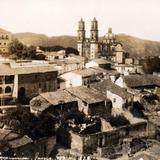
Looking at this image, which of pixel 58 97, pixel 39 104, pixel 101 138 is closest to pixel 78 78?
pixel 58 97

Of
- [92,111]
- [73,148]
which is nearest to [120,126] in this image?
[92,111]

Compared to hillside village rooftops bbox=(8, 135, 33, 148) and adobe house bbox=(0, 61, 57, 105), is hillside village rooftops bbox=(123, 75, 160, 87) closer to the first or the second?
adobe house bbox=(0, 61, 57, 105)

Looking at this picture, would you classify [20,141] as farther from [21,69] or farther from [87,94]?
[21,69]

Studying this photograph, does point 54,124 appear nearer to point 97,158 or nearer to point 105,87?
point 97,158

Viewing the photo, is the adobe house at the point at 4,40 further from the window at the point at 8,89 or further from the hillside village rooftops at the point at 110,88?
the window at the point at 8,89

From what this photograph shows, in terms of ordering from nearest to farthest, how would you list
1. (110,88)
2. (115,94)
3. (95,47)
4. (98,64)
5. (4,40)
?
(115,94)
(110,88)
(4,40)
(98,64)
(95,47)

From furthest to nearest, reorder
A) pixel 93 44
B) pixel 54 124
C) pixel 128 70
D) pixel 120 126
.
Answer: pixel 93 44, pixel 128 70, pixel 120 126, pixel 54 124
